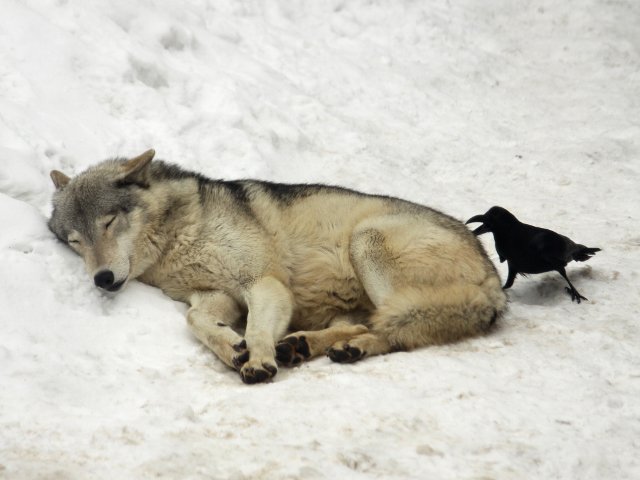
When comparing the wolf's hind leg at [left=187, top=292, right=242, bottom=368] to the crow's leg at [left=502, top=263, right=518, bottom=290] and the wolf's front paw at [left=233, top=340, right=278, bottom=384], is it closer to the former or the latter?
the wolf's front paw at [left=233, top=340, right=278, bottom=384]

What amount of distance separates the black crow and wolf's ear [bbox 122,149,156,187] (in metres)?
2.82

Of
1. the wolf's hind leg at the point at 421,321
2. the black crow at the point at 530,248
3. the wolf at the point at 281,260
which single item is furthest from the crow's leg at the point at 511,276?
the wolf's hind leg at the point at 421,321


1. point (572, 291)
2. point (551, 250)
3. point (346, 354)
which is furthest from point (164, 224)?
point (572, 291)

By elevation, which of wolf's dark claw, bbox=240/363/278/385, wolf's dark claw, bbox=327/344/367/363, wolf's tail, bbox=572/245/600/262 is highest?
wolf's tail, bbox=572/245/600/262

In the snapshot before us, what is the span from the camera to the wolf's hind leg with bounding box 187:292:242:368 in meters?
4.35

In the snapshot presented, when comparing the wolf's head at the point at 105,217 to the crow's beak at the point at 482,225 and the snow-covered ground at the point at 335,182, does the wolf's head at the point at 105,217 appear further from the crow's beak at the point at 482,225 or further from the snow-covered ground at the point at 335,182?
the crow's beak at the point at 482,225

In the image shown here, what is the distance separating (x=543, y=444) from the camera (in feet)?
10.5

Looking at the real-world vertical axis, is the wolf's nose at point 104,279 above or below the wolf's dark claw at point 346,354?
above

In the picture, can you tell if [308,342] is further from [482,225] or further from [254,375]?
[482,225]

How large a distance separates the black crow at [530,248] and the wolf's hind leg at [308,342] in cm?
165

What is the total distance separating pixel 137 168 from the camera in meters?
5.14

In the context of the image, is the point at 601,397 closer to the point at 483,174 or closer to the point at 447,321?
the point at 447,321

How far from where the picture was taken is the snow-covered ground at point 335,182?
124 inches

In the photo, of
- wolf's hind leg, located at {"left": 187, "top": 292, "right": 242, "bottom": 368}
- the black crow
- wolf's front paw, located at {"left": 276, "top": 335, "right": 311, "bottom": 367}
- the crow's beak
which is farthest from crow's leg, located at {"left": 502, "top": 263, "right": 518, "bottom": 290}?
wolf's hind leg, located at {"left": 187, "top": 292, "right": 242, "bottom": 368}
